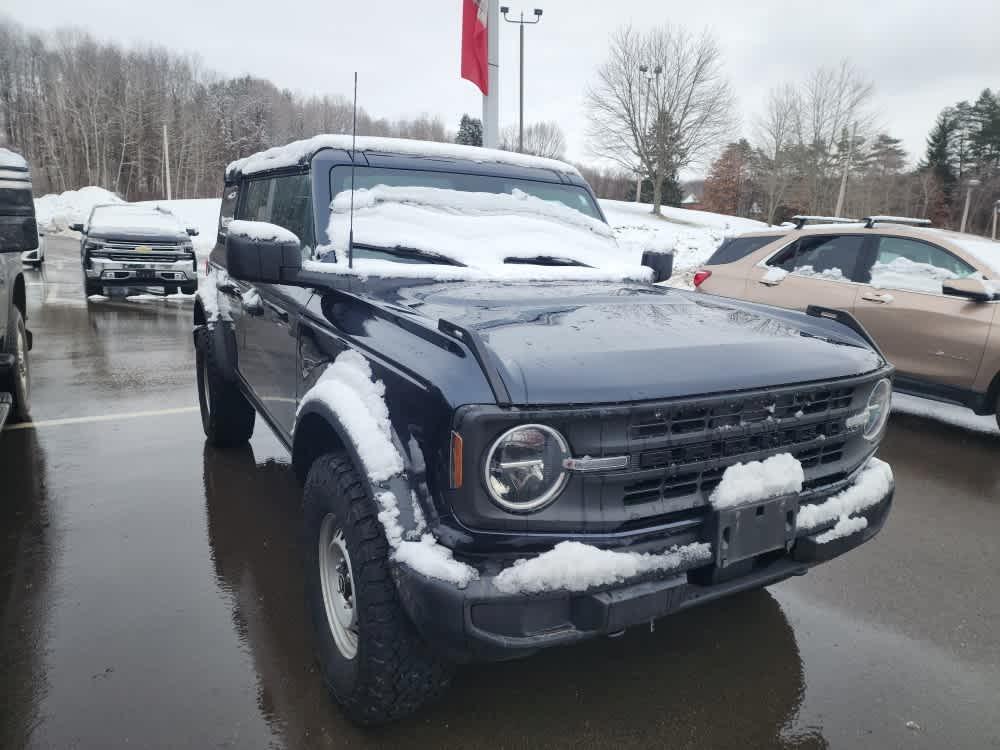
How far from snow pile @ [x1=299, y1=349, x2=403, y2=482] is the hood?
0.30m

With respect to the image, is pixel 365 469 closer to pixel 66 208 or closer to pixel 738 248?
pixel 738 248

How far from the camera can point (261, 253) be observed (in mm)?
2584

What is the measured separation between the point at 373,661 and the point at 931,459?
15.8 feet

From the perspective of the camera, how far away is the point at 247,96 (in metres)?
65.9

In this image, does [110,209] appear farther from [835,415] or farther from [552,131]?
[552,131]

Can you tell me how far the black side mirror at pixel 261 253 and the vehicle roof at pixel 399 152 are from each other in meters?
0.84

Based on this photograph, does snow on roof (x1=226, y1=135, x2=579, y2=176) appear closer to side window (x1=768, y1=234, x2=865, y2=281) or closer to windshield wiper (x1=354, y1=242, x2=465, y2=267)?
windshield wiper (x1=354, y1=242, x2=465, y2=267)

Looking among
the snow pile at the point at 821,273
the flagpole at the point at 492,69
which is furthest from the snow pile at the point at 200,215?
the snow pile at the point at 821,273

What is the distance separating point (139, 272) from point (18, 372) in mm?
8182

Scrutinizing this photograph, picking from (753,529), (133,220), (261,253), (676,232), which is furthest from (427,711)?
(676,232)

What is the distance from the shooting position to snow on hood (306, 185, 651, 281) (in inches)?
119

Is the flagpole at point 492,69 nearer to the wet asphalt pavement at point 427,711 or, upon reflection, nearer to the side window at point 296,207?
the side window at point 296,207

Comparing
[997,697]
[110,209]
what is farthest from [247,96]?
[997,697]

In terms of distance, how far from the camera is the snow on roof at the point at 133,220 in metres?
12.6
